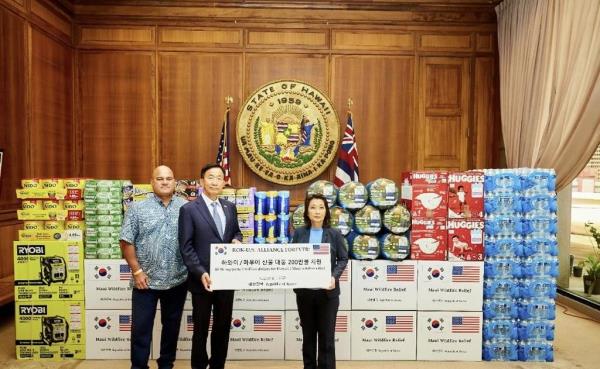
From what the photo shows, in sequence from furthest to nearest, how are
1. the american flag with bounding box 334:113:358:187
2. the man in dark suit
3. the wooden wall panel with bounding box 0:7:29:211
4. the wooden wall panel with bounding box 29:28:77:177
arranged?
1. the american flag with bounding box 334:113:358:187
2. the wooden wall panel with bounding box 29:28:77:177
3. the wooden wall panel with bounding box 0:7:29:211
4. the man in dark suit

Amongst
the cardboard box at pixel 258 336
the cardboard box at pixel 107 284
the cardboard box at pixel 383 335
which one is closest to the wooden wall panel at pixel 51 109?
the cardboard box at pixel 107 284

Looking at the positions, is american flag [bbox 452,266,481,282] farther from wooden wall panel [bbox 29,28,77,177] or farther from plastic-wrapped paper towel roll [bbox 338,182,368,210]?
wooden wall panel [bbox 29,28,77,177]

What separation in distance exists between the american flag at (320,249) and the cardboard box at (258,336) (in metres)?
1.00

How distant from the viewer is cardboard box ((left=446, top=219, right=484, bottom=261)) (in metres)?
3.27

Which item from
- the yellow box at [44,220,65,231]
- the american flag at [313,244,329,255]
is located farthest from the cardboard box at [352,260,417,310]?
the yellow box at [44,220,65,231]

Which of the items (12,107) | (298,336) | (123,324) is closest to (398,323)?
(298,336)

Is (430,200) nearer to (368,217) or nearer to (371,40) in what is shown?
(368,217)

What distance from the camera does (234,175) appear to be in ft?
18.1

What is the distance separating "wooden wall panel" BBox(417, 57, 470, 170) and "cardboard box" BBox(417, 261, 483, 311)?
2.53 meters

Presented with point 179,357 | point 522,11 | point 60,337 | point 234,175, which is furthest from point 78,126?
point 522,11

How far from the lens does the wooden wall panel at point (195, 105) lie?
5.44 m

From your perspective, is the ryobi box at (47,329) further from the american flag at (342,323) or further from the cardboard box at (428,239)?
the cardboard box at (428,239)

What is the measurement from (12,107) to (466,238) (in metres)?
4.68

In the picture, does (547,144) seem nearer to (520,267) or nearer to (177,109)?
(520,267)
